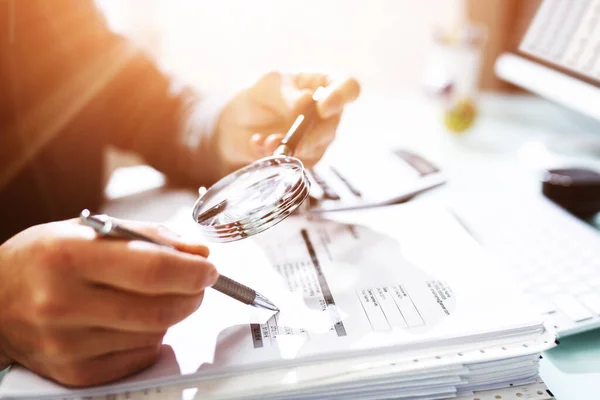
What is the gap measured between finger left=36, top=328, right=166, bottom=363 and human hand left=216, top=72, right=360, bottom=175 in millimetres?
270

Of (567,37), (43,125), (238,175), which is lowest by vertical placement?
(43,125)

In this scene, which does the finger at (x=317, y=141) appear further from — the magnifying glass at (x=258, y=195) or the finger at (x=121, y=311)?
the finger at (x=121, y=311)

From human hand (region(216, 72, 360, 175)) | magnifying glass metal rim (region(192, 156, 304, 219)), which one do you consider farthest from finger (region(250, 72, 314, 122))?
magnifying glass metal rim (region(192, 156, 304, 219))

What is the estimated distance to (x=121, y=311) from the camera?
0.35 metres

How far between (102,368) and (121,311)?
0.16ft

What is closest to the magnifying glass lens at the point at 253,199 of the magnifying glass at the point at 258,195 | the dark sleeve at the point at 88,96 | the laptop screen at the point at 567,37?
the magnifying glass at the point at 258,195

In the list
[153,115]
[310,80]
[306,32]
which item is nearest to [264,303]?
[310,80]

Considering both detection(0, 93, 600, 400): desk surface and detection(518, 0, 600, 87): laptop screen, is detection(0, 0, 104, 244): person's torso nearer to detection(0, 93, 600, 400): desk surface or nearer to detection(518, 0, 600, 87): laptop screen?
detection(0, 93, 600, 400): desk surface

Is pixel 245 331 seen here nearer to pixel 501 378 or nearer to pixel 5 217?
pixel 501 378

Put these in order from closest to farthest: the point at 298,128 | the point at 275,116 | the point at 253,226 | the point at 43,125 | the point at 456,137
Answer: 1. the point at 253,226
2. the point at 298,128
3. the point at 275,116
4. the point at 43,125
5. the point at 456,137

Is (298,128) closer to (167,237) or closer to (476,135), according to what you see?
(167,237)

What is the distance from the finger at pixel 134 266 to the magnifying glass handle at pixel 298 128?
0.72ft

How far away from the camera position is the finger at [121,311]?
0.35m

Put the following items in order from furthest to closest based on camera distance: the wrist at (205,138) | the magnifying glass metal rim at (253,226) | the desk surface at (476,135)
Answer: the desk surface at (476,135)
the wrist at (205,138)
the magnifying glass metal rim at (253,226)
